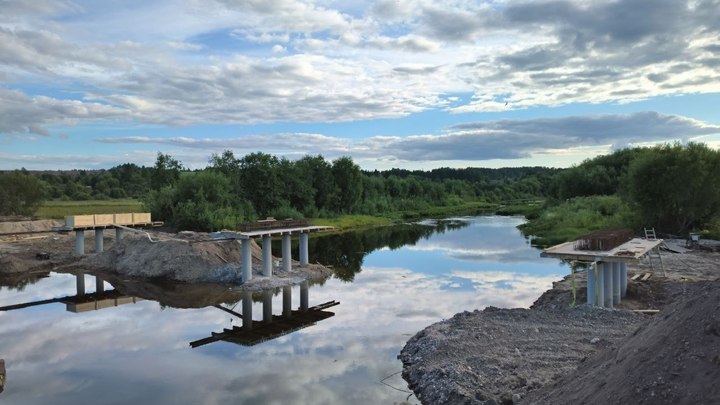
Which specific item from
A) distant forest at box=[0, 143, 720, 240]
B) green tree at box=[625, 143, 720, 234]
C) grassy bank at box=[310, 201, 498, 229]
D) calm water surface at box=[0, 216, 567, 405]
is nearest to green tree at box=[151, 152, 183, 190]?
distant forest at box=[0, 143, 720, 240]

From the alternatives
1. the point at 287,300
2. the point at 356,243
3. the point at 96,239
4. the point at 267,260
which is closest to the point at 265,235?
the point at 267,260

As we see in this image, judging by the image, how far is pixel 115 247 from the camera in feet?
127

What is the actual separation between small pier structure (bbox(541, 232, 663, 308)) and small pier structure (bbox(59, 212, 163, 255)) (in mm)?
31229

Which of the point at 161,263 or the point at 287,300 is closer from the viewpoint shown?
the point at 287,300

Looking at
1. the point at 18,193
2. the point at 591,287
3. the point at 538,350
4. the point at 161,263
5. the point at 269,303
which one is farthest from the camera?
the point at 18,193

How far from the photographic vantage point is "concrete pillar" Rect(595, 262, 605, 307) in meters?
20.6

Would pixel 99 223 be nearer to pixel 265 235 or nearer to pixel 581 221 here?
pixel 265 235

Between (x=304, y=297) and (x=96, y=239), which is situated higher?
(x=96, y=239)

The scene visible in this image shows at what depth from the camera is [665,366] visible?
29.7 ft

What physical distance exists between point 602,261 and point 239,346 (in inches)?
565

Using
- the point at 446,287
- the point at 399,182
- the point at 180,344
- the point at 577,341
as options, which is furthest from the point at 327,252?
the point at 399,182

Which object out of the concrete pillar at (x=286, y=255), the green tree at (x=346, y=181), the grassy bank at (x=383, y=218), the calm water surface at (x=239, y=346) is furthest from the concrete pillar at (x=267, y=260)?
the green tree at (x=346, y=181)

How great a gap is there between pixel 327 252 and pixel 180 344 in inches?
1130

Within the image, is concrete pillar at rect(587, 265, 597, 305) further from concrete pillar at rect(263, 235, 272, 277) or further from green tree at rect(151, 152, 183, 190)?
green tree at rect(151, 152, 183, 190)
